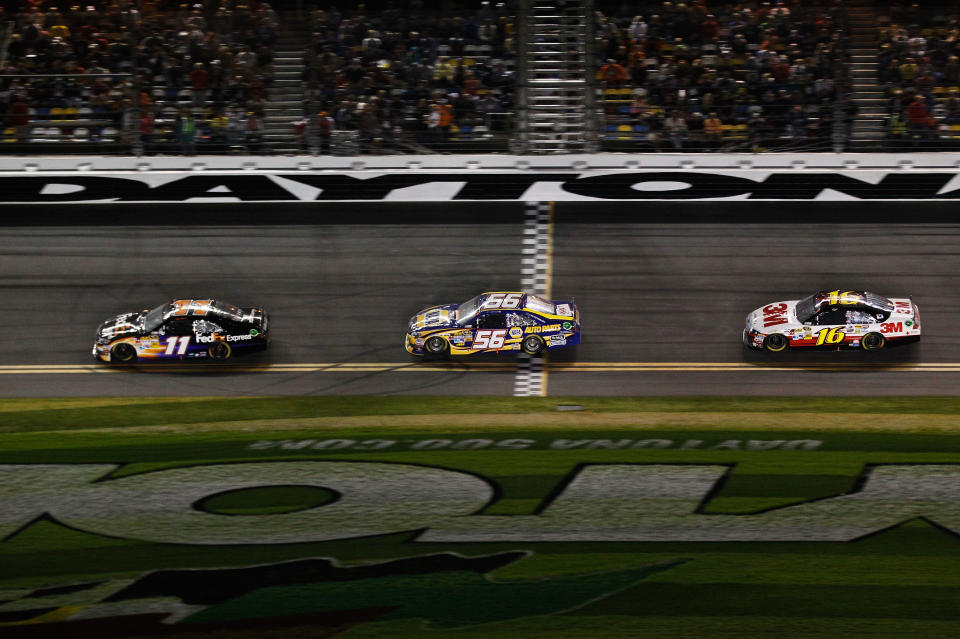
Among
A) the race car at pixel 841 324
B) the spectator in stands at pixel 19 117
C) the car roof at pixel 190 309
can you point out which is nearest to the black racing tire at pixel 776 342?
the race car at pixel 841 324

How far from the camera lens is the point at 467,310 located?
16.8 metres

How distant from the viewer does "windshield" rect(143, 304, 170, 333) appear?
16.7 meters

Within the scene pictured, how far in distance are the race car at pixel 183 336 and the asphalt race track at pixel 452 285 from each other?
40 centimetres

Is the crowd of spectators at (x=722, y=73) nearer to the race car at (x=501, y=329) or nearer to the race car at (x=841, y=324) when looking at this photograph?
the race car at (x=841, y=324)

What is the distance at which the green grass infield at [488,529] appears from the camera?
8.02 m

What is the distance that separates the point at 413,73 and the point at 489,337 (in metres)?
7.22

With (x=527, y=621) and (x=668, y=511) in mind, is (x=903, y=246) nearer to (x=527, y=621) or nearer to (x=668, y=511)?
(x=668, y=511)

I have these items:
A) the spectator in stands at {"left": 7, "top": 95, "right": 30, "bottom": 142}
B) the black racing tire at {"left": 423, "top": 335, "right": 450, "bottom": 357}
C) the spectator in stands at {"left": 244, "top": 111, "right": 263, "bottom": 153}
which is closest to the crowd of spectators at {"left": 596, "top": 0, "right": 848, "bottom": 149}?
the black racing tire at {"left": 423, "top": 335, "right": 450, "bottom": 357}

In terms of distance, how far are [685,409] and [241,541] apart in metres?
7.88

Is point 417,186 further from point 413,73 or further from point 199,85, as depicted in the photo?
point 199,85

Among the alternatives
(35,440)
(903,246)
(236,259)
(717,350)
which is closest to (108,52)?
(236,259)

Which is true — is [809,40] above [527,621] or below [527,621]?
above

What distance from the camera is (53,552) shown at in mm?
9273

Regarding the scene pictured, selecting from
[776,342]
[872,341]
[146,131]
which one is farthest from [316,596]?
[146,131]
